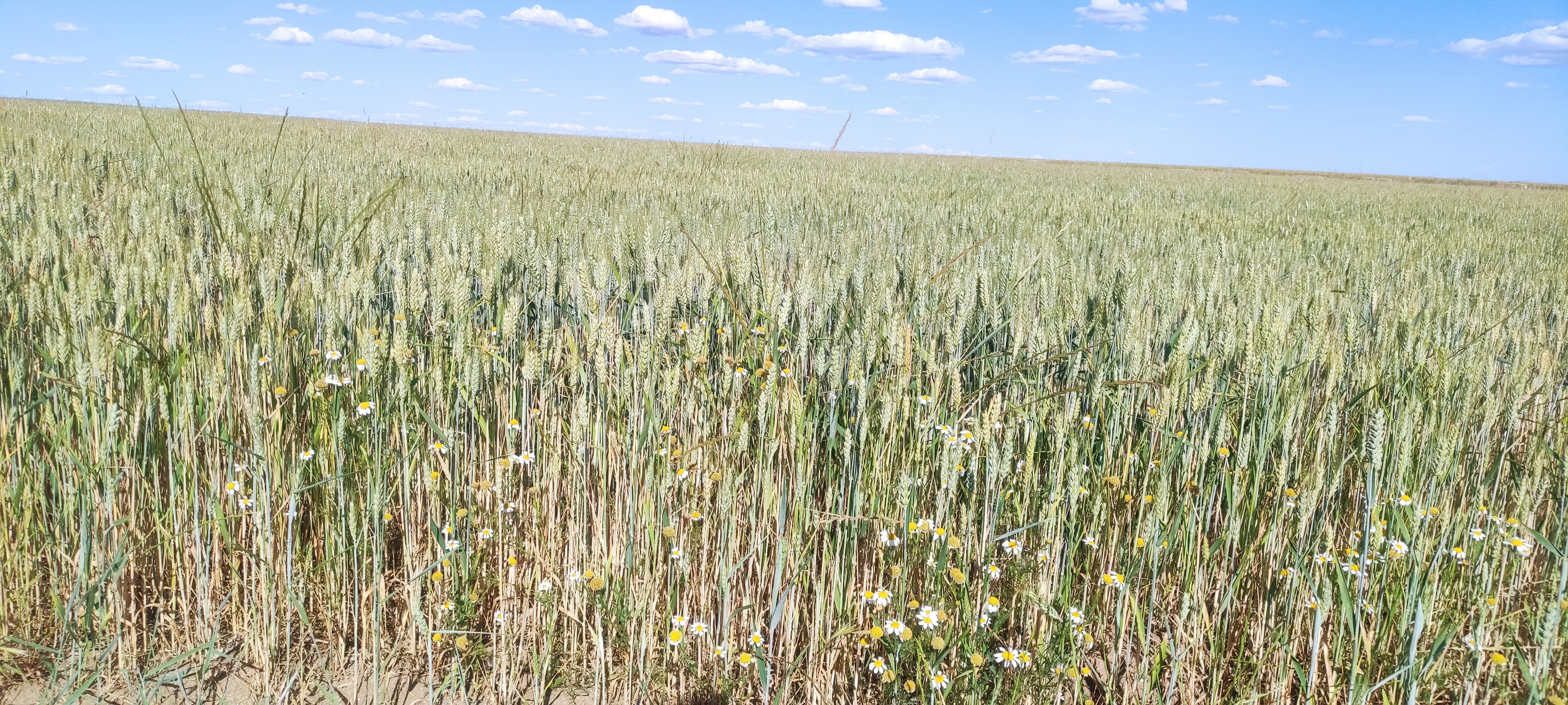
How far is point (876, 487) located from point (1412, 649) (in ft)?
2.66

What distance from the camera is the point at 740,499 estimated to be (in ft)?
5.49

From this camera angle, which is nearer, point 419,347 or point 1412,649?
point 1412,649

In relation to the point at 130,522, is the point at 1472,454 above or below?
above

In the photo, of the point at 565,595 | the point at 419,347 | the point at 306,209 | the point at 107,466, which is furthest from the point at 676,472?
the point at 306,209

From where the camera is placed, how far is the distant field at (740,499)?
1423 millimetres

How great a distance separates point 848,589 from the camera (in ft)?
4.99

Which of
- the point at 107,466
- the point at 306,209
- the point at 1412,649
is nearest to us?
the point at 1412,649

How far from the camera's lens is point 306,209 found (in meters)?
3.84

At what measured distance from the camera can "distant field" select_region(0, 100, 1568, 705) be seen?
1.42 metres

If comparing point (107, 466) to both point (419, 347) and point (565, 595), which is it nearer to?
point (419, 347)

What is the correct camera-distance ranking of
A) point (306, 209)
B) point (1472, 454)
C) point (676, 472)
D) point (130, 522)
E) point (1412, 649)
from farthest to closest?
point (306, 209), point (1472, 454), point (676, 472), point (130, 522), point (1412, 649)


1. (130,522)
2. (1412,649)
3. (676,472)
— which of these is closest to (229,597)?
(130,522)

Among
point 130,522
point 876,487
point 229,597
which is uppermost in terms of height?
point 876,487

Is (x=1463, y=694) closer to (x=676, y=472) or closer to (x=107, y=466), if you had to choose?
(x=676, y=472)
